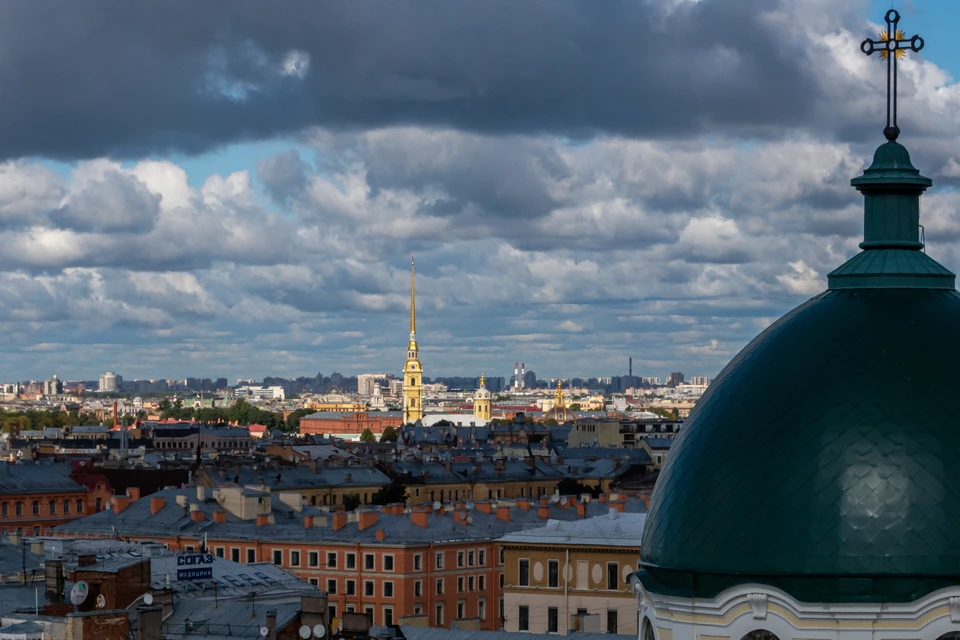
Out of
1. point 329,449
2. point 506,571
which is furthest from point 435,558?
point 329,449

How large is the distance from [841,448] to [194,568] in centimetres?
3054

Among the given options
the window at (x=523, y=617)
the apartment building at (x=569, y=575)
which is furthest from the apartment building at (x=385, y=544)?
the apartment building at (x=569, y=575)

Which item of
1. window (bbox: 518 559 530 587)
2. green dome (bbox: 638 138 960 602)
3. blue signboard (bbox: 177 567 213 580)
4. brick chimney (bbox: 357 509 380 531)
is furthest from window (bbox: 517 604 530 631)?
green dome (bbox: 638 138 960 602)

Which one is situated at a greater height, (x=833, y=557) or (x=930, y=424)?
(x=930, y=424)

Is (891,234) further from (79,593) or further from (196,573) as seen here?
(196,573)

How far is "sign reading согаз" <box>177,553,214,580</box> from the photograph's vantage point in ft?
142

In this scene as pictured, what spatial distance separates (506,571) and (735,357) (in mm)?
41395

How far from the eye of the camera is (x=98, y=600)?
34.7m

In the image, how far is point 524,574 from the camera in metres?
57.3

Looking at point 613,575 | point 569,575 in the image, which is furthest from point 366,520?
point 613,575

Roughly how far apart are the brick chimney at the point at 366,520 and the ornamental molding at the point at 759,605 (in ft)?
172

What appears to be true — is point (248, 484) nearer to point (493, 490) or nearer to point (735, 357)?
point (493, 490)

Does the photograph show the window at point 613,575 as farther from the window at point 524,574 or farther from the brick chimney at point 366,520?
the brick chimney at point 366,520

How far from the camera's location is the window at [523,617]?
186 feet
